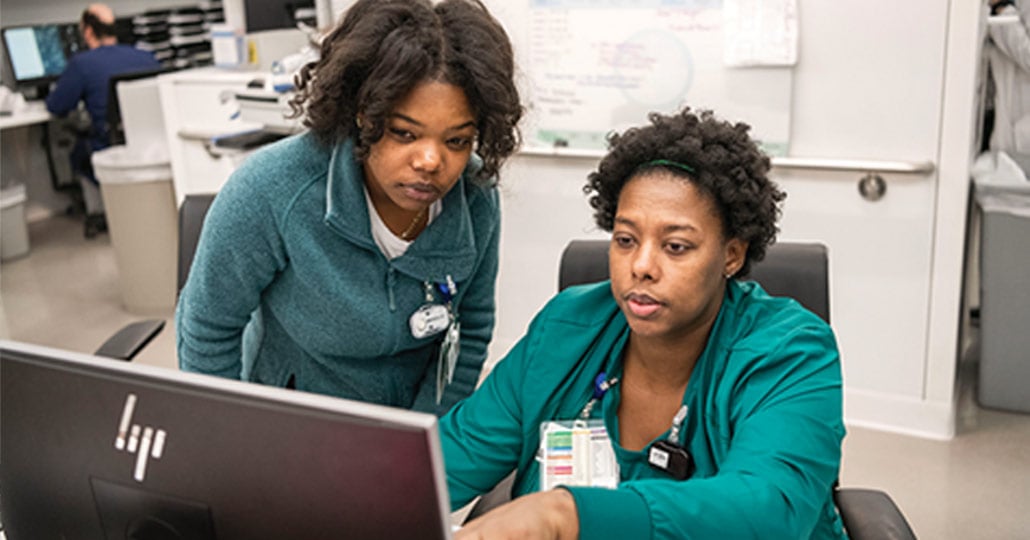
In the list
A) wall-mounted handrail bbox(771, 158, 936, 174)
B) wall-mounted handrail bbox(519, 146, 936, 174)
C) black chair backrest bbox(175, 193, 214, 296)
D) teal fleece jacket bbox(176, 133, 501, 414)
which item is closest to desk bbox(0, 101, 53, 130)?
wall-mounted handrail bbox(519, 146, 936, 174)

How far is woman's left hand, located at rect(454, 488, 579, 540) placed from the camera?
88cm

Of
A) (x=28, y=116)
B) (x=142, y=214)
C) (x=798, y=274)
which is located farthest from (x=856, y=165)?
(x=28, y=116)

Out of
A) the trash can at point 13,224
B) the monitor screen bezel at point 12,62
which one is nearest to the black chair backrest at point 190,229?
the trash can at point 13,224

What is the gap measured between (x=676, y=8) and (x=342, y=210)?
5.75 ft

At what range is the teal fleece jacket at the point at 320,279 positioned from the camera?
1.41 m

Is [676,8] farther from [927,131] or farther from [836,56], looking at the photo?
[927,131]

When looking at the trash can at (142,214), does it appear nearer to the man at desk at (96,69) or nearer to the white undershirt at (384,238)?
the man at desk at (96,69)

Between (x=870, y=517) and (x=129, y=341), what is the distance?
1.64 m

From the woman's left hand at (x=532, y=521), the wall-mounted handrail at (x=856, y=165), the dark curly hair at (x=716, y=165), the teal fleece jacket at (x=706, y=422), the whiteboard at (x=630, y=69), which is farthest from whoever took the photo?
the whiteboard at (x=630, y=69)

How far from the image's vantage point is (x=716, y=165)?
1280 millimetres

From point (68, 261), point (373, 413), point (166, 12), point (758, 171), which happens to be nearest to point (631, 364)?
point (758, 171)

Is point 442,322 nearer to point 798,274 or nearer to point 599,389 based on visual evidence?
point 599,389

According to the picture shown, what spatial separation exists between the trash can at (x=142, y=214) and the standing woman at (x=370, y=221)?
2705 mm

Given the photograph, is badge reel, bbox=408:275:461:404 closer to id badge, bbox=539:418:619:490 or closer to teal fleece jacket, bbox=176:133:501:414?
teal fleece jacket, bbox=176:133:501:414
